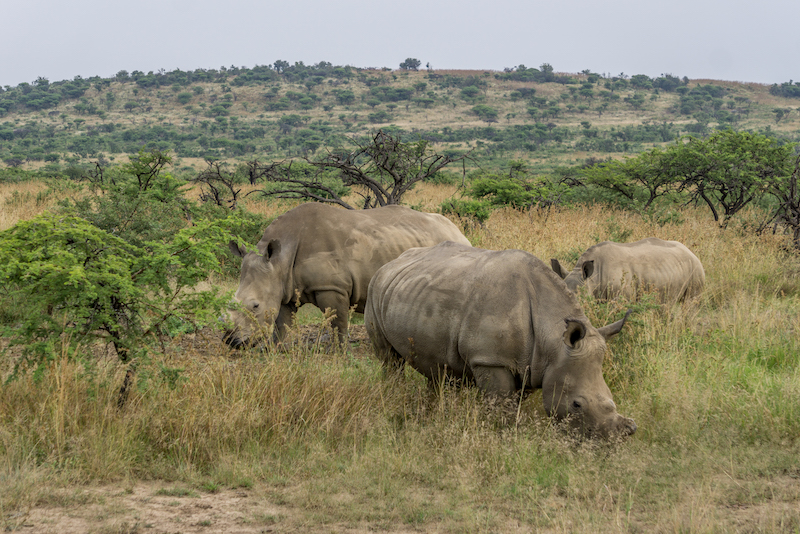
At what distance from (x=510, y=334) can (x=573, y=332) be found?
44 centimetres

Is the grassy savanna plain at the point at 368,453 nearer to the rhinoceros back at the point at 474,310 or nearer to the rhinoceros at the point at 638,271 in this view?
the rhinoceros back at the point at 474,310

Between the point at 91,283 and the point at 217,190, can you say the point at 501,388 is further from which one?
the point at 217,190

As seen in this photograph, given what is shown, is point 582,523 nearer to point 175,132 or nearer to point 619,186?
point 619,186

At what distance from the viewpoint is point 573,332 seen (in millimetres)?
4645

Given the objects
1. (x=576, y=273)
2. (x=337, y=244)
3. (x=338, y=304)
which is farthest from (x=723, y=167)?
(x=338, y=304)

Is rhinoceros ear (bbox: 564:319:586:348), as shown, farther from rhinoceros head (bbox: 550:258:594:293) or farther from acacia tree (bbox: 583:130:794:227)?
acacia tree (bbox: 583:130:794:227)

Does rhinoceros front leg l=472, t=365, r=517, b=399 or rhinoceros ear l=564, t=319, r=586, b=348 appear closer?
rhinoceros ear l=564, t=319, r=586, b=348

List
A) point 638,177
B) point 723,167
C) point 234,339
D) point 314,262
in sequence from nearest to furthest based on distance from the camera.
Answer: point 234,339, point 314,262, point 723,167, point 638,177

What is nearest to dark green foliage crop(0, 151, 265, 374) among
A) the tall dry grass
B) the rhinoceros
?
the rhinoceros

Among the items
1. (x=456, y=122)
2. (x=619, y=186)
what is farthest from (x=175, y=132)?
(x=619, y=186)

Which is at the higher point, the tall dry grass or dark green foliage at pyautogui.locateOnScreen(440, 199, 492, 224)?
dark green foliage at pyautogui.locateOnScreen(440, 199, 492, 224)

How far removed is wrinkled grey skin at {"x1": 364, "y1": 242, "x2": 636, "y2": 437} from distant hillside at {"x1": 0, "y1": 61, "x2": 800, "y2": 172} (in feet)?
119

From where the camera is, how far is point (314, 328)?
30.3ft

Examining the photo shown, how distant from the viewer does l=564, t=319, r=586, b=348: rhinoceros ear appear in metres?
4.55
